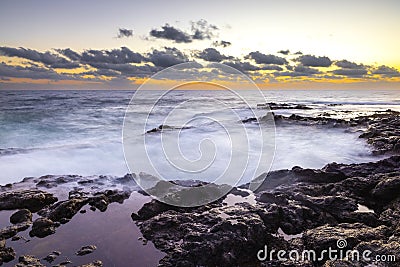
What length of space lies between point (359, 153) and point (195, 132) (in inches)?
331

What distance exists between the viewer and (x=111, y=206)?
589cm

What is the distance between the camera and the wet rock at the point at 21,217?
5.07m

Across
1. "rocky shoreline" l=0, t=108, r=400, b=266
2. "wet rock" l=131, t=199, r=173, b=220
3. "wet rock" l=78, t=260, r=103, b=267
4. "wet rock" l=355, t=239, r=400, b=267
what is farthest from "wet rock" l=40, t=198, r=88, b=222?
"wet rock" l=355, t=239, r=400, b=267

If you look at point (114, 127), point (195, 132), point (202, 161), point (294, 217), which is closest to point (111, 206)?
point (294, 217)

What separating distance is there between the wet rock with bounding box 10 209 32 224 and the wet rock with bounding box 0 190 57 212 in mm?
419

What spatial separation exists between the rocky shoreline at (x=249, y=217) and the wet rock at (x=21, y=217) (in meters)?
0.02

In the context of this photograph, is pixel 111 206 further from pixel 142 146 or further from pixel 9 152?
pixel 9 152

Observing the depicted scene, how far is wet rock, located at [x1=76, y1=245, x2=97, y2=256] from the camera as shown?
4.14 metres

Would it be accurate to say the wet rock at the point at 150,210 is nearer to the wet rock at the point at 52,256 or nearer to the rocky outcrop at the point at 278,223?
the rocky outcrop at the point at 278,223

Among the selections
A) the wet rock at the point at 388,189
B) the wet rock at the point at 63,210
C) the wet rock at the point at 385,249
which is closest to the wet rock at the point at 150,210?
the wet rock at the point at 63,210

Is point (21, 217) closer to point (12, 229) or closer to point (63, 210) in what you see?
point (12, 229)

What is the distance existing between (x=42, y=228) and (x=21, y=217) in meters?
0.72

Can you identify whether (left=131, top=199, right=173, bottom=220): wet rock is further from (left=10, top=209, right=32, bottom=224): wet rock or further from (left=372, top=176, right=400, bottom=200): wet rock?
(left=372, top=176, right=400, bottom=200): wet rock

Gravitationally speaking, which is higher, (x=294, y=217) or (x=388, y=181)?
(x=388, y=181)
